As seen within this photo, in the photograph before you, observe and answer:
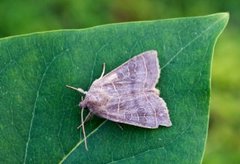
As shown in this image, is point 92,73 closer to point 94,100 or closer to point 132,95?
point 94,100

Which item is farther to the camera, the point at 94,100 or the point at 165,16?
the point at 165,16

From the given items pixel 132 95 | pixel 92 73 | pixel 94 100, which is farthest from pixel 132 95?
pixel 92 73

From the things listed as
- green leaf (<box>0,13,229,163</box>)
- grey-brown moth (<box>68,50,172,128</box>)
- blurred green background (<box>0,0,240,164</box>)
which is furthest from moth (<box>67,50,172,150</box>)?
blurred green background (<box>0,0,240,164</box>)

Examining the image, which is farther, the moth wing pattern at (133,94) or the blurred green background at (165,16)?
the blurred green background at (165,16)

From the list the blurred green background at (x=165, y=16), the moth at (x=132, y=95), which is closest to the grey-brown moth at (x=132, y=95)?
the moth at (x=132, y=95)

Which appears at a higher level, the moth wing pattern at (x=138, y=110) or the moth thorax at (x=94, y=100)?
the moth thorax at (x=94, y=100)

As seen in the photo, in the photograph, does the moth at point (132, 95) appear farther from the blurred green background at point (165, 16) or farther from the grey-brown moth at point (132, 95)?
the blurred green background at point (165, 16)
